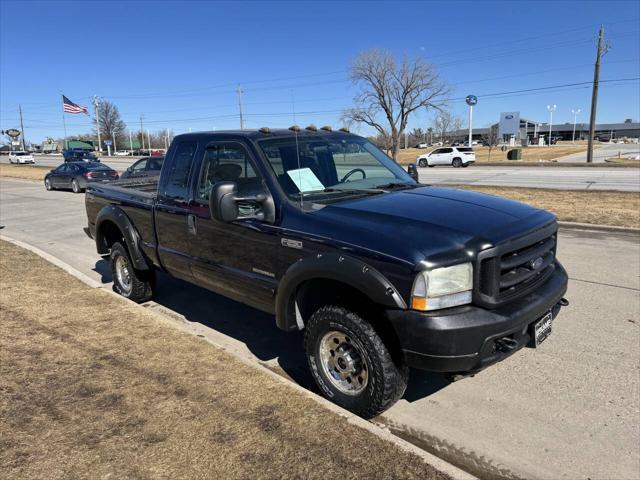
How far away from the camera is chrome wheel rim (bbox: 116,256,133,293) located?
19.4 ft

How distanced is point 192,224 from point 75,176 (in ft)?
63.1

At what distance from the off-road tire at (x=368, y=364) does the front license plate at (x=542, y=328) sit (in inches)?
33.8

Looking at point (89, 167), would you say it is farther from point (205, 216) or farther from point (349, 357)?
point (349, 357)

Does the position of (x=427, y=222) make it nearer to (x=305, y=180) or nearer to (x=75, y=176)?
(x=305, y=180)

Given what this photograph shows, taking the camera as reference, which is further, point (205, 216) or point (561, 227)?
point (561, 227)

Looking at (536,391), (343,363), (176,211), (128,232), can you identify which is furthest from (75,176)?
(536,391)

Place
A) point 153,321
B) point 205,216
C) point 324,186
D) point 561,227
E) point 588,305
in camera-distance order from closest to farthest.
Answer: point 324,186
point 205,216
point 153,321
point 588,305
point 561,227

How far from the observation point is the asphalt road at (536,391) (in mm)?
2996

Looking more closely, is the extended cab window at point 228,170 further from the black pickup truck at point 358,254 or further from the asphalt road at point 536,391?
the asphalt road at point 536,391

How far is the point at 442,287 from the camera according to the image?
2.84 meters

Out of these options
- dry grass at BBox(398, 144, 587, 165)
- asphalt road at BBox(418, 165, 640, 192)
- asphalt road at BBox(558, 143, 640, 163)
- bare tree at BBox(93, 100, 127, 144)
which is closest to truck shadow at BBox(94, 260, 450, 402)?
asphalt road at BBox(418, 165, 640, 192)

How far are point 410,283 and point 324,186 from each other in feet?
4.51

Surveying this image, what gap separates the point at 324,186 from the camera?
393cm

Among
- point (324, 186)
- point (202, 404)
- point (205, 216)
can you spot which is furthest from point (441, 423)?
point (205, 216)
